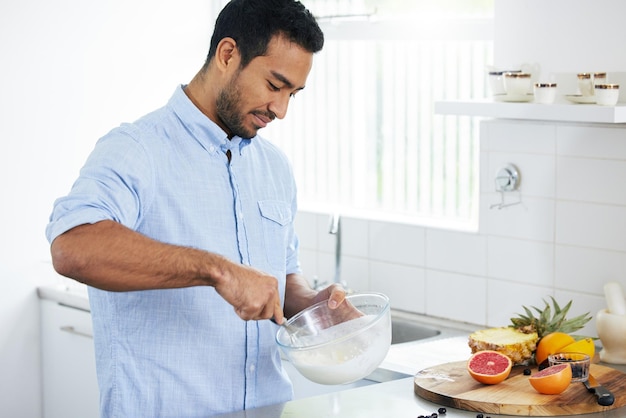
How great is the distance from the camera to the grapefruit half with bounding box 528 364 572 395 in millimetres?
2090

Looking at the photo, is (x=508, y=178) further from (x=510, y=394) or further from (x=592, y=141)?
(x=510, y=394)

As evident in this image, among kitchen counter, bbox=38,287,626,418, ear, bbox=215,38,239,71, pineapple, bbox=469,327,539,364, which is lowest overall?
kitchen counter, bbox=38,287,626,418

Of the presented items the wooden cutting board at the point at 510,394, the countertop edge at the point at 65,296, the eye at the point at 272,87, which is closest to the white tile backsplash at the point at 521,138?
the wooden cutting board at the point at 510,394

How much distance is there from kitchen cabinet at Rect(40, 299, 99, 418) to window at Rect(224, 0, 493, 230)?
916mm

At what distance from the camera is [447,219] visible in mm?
3293

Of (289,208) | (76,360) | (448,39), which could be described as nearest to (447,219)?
(448,39)

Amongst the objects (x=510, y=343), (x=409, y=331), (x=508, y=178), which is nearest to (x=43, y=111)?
(x=409, y=331)

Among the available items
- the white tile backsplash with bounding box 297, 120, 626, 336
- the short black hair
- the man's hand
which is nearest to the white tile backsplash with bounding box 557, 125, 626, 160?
the white tile backsplash with bounding box 297, 120, 626, 336

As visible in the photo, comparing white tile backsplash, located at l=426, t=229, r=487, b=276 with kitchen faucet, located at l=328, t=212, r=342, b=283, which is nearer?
white tile backsplash, located at l=426, t=229, r=487, b=276

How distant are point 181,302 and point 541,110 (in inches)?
42.0

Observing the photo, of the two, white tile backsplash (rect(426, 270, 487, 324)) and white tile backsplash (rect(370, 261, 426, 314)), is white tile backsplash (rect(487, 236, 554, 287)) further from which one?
white tile backsplash (rect(370, 261, 426, 314))

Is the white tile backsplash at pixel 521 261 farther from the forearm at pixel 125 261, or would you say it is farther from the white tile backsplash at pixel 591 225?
the forearm at pixel 125 261

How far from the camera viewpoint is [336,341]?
189cm

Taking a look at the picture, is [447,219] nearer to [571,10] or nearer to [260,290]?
[571,10]
